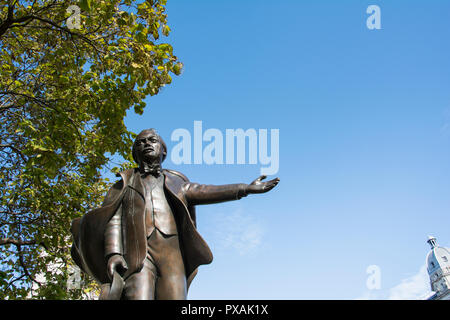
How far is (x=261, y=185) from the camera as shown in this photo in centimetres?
389

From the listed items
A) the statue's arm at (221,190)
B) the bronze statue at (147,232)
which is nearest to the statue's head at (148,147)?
the bronze statue at (147,232)

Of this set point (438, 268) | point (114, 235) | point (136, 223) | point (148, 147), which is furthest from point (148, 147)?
point (438, 268)

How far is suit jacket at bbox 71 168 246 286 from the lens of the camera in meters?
3.70

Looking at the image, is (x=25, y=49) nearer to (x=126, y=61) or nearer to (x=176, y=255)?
(x=126, y=61)

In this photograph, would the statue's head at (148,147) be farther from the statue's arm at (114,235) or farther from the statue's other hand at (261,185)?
the statue's other hand at (261,185)

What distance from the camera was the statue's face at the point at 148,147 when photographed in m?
4.25

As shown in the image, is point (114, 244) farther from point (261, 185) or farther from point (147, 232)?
point (261, 185)

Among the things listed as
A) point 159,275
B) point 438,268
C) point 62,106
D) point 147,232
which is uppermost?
point 438,268

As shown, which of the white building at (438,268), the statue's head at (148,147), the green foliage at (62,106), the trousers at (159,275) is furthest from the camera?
the white building at (438,268)

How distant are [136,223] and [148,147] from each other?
2.99 ft

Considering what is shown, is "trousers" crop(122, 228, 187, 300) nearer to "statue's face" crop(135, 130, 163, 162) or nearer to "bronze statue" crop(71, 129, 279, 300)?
"bronze statue" crop(71, 129, 279, 300)

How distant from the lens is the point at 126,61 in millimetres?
7504

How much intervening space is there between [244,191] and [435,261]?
222ft
